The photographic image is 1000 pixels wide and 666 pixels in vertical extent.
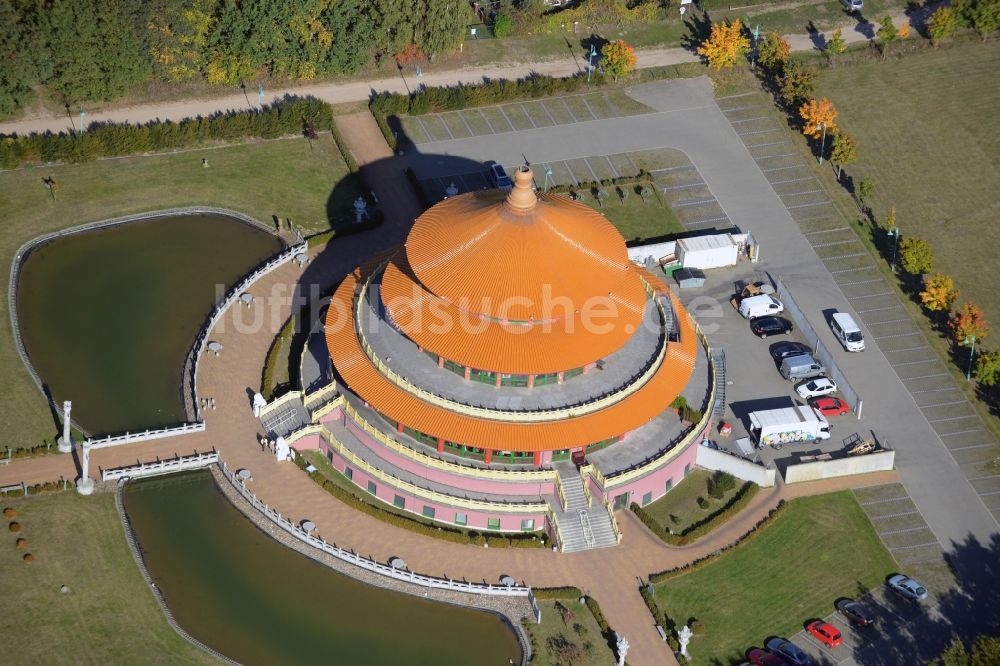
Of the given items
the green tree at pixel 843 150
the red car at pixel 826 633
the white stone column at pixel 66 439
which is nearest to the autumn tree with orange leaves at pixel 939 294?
the green tree at pixel 843 150

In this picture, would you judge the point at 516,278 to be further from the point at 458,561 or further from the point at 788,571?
the point at 788,571

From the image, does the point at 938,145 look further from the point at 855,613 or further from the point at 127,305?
the point at 127,305

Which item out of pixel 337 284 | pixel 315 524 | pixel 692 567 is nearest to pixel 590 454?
pixel 692 567

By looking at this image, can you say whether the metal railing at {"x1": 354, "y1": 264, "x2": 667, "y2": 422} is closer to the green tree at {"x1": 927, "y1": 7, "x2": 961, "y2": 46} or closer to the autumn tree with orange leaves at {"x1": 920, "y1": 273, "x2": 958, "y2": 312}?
the autumn tree with orange leaves at {"x1": 920, "y1": 273, "x2": 958, "y2": 312}

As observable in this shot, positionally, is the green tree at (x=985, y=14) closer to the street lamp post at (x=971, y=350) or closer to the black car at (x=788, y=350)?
the street lamp post at (x=971, y=350)

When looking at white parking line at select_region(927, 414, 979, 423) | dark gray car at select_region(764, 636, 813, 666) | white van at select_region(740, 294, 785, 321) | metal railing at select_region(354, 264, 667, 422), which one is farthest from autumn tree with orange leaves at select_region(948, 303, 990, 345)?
dark gray car at select_region(764, 636, 813, 666)

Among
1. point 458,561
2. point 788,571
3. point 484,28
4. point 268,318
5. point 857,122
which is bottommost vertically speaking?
point 788,571
